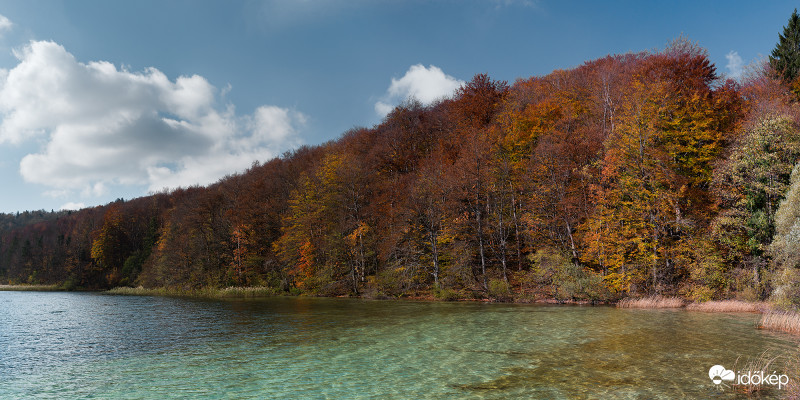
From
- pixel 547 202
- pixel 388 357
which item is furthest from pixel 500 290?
pixel 388 357

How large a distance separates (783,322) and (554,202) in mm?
20731

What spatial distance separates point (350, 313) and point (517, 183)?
22.5 m

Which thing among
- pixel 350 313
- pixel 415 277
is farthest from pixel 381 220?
pixel 350 313

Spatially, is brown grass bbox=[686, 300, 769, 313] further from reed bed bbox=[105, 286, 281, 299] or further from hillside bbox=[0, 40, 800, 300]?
reed bed bbox=[105, 286, 281, 299]
